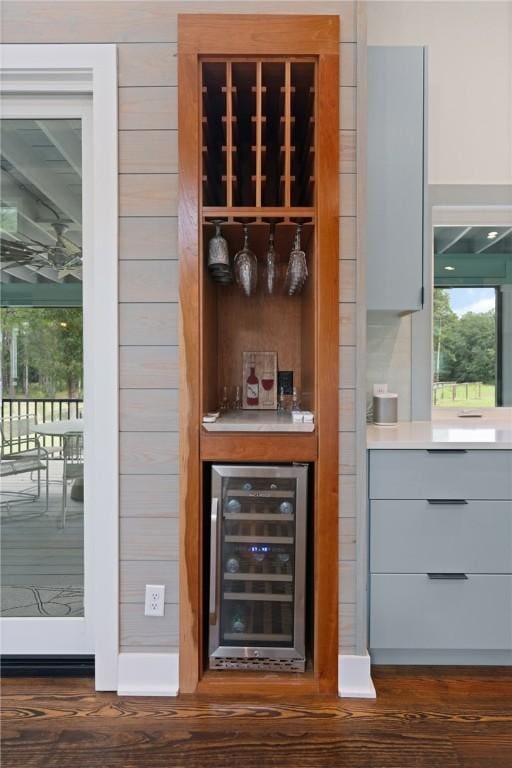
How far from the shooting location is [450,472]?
1824 millimetres

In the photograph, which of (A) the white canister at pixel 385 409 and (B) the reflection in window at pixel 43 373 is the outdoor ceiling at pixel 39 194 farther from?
(A) the white canister at pixel 385 409

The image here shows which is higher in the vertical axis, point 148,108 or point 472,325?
point 148,108

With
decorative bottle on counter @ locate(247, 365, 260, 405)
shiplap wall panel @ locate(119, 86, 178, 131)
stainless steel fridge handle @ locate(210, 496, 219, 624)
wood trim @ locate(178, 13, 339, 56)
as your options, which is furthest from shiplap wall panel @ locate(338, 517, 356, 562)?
wood trim @ locate(178, 13, 339, 56)

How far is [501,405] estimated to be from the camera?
2545 millimetres

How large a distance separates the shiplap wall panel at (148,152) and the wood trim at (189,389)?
7 centimetres

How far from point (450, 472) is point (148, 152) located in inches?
67.3

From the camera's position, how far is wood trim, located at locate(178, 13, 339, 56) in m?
1.61

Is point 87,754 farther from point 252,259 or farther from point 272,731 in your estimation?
point 252,259

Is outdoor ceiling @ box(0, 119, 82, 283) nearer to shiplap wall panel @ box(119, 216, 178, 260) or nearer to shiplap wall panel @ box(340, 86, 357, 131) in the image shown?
shiplap wall panel @ box(119, 216, 178, 260)

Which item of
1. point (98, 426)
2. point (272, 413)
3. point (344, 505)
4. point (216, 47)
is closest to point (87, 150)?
point (216, 47)

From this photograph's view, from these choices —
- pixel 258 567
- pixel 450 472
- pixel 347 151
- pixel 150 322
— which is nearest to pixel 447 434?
pixel 450 472

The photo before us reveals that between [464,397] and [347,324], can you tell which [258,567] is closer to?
[347,324]

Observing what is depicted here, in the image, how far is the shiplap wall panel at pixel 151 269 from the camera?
1668 mm

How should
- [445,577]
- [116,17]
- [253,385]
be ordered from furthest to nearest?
[253,385] < [445,577] < [116,17]
